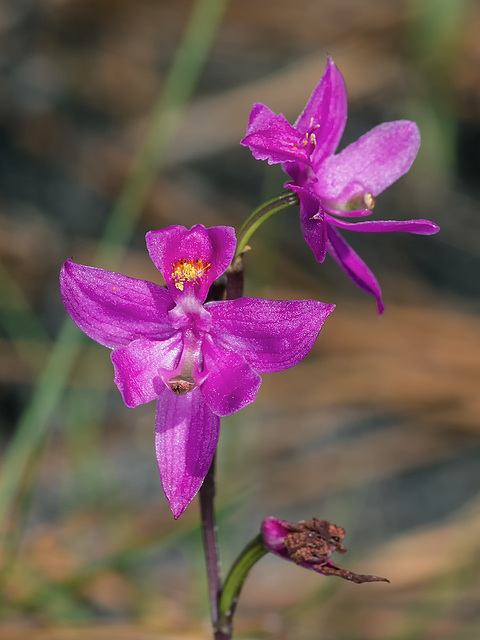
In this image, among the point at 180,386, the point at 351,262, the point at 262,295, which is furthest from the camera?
the point at 262,295

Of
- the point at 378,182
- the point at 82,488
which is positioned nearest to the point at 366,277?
the point at 378,182

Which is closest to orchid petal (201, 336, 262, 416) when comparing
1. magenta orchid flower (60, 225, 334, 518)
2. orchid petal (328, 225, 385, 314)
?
magenta orchid flower (60, 225, 334, 518)

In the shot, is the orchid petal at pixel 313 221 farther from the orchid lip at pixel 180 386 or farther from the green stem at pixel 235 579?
the green stem at pixel 235 579

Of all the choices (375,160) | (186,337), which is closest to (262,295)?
(375,160)

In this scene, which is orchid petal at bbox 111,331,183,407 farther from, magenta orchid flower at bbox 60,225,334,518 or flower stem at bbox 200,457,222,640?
flower stem at bbox 200,457,222,640

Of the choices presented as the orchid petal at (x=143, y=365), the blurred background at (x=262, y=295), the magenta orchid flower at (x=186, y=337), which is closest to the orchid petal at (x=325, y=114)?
the magenta orchid flower at (x=186, y=337)

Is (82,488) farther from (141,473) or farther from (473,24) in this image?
(473,24)

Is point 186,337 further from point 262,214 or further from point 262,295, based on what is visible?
point 262,295
